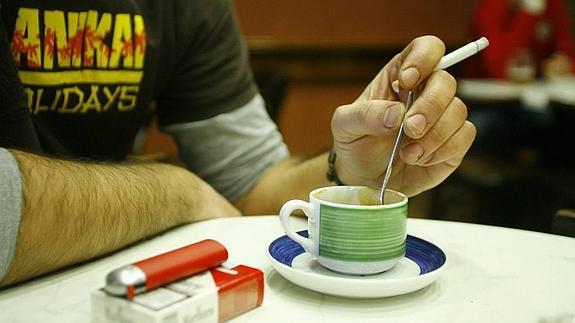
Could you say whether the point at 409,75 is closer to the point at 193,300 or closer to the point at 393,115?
the point at 393,115

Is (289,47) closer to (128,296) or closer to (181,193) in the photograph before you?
(181,193)

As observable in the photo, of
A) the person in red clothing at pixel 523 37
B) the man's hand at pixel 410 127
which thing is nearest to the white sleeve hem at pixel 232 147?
the man's hand at pixel 410 127

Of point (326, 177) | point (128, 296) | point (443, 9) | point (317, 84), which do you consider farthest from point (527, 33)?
point (128, 296)

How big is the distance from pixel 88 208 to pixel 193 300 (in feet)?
0.94

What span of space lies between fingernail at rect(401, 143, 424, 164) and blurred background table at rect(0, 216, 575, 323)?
11 cm

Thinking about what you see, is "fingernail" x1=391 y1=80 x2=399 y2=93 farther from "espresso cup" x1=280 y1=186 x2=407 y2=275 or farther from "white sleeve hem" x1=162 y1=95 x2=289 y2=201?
"white sleeve hem" x1=162 y1=95 x2=289 y2=201

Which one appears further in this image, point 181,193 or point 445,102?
point 181,193

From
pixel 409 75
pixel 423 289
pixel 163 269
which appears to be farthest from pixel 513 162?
pixel 163 269

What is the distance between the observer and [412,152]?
0.94 metres

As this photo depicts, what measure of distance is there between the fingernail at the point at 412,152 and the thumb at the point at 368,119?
3 cm

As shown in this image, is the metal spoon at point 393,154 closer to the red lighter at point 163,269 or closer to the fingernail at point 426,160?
the fingernail at point 426,160

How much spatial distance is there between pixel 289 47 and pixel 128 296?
3317mm

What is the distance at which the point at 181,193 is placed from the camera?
1.01m

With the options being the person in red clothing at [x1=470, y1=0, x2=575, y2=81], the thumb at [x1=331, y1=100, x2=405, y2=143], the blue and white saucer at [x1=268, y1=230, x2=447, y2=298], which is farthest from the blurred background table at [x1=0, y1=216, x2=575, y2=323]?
the person in red clothing at [x1=470, y1=0, x2=575, y2=81]
